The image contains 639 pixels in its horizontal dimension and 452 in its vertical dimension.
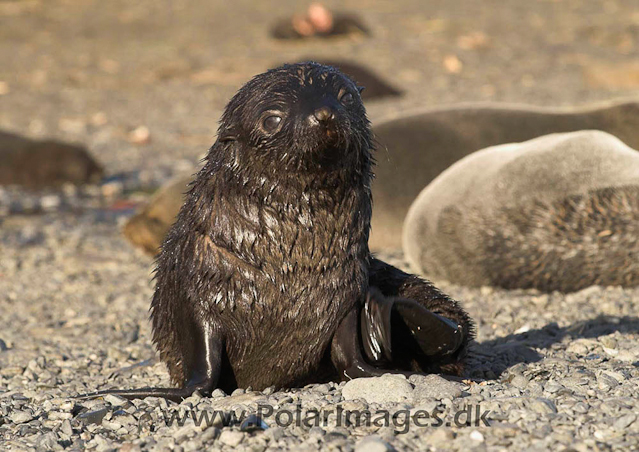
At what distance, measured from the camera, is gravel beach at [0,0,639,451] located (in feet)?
10.2

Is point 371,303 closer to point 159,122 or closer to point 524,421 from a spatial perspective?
point 524,421

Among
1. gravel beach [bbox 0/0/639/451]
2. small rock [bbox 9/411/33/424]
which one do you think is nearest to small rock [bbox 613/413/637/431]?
gravel beach [bbox 0/0/639/451]

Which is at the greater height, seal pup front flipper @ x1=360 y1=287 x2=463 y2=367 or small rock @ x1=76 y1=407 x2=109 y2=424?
seal pup front flipper @ x1=360 y1=287 x2=463 y2=367

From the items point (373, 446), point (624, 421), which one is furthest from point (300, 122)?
point (624, 421)

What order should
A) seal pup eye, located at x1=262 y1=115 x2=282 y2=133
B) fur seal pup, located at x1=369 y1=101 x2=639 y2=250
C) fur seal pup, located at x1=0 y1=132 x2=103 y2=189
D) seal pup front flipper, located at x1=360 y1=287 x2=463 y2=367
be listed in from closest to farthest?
seal pup eye, located at x1=262 y1=115 x2=282 y2=133 → seal pup front flipper, located at x1=360 y1=287 x2=463 y2=367 → fur seal pup, located at x1=369 y1=101 x2=639 y2=250 → fur seal pup, located at x1=0 y1=132 x2=103 y2=189

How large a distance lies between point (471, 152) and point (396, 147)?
1.75ft

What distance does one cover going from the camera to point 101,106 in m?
13.1

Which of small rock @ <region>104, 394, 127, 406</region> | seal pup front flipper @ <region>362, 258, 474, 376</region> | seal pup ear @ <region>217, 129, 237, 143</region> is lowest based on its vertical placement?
small rock @ <region>104, 394, 127, 406</region>

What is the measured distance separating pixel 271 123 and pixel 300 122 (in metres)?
0.14

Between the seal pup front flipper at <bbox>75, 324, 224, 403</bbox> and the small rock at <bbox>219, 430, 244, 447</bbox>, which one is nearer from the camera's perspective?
the small rock at <bbox>219, 430, 244, 447</bbox>

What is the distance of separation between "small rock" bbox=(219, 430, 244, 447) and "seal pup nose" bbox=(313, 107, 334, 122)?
1056 millimetres

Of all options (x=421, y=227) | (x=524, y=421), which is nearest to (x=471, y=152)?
(x=421, y=227)

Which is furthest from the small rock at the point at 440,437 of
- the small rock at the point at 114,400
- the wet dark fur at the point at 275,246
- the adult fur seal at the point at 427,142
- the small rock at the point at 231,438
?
the adult fur seal at the point at 427,142

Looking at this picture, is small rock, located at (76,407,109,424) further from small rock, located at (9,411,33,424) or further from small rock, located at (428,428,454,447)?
small rock, located at (428,428,454,447)
